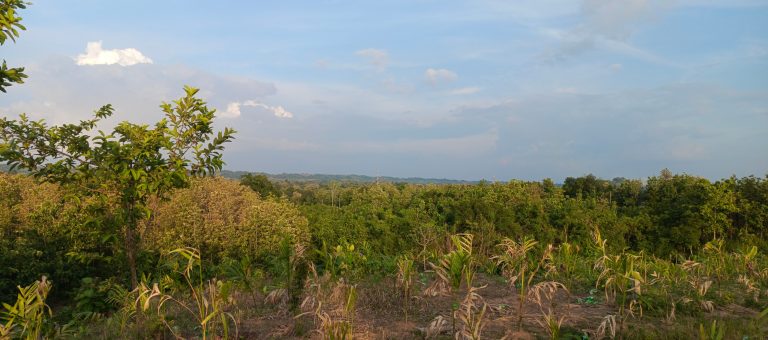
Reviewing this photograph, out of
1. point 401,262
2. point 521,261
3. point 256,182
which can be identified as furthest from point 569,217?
point 256,182

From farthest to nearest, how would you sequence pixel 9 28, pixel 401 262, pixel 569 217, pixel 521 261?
pixel 569 217
pixel 521 261
pixel 401 262
pixel 9 28

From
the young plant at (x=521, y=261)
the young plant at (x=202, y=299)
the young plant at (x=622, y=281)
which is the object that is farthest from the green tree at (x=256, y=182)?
the young plant at (x=622, y=281)

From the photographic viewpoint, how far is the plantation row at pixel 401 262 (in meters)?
4.60

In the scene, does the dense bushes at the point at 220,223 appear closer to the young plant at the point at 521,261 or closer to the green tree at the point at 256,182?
the young plant at the point at 521,261

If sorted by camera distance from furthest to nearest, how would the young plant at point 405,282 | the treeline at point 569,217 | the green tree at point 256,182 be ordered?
1. the green tree at point 256,182
2. the treeline at point 569,217
3. the young plant at point 405,282

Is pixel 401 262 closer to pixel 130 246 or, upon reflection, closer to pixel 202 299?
pixel 202 299

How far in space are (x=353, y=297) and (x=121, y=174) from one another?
259 centimetres

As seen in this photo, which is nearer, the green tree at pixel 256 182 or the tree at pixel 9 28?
the tree at pixel 9 28

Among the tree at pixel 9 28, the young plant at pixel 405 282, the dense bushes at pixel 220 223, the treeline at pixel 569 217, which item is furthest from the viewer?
the treeline at pixel 569 217

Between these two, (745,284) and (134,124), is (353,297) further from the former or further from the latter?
(745,284)

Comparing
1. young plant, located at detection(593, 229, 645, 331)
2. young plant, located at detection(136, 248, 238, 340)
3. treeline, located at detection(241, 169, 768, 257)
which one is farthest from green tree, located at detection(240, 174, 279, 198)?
young plant, located at detection(593, 229, 645, 331)

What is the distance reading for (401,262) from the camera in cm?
569

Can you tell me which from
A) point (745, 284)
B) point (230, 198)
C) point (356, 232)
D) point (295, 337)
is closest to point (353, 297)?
point (295, 337)

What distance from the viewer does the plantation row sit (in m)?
4.60
